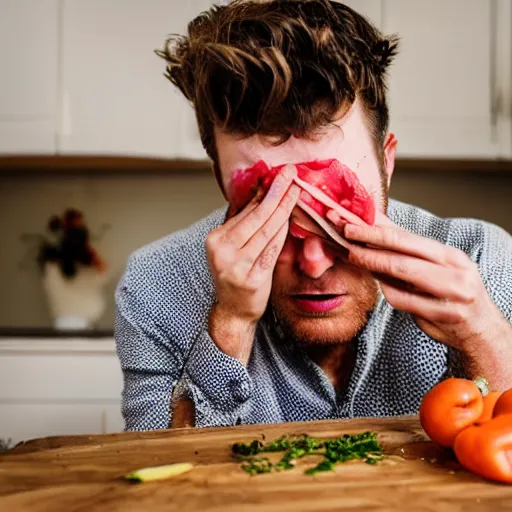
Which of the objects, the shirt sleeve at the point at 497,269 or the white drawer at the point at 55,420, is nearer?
the shirt sleeve at the point at 497,269

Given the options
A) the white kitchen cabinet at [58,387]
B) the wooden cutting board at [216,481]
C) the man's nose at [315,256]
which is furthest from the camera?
the white kitchen cabinet at [58,387]

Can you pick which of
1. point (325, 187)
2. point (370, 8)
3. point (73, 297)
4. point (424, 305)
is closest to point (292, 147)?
point (325, 187)

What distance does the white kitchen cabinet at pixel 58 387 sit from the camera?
2049 millimetres

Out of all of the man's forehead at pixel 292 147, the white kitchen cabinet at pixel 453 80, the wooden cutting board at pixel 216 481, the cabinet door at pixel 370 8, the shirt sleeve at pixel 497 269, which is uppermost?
the cabinet door at pixel 370 8

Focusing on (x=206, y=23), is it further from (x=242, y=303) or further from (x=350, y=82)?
(x=242, y=303)

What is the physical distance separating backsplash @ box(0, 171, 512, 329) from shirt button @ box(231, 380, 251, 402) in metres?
1.34

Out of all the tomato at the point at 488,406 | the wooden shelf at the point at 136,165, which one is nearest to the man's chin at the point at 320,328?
the tomato at the point at 488,406

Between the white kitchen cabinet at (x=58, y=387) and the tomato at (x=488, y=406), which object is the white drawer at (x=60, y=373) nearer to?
the white kitchen cabinet at (x=58, y=387)

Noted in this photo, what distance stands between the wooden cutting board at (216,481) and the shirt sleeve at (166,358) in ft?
0.60

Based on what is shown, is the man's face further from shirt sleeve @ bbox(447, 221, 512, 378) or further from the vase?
the vase

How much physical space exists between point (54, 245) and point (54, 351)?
0.39 meters

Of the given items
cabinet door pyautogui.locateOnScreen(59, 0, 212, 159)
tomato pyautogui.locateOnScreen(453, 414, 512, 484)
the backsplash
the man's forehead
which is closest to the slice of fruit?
the man's forehead

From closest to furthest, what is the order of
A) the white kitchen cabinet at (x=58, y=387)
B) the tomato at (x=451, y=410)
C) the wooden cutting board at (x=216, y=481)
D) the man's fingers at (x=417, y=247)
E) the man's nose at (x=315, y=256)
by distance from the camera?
1. the wooden cutting board at (x=216, y=481)
2. the tomato at (x=451, y=410)
3. the man's fingers at (x=417, y=247)
4. the man's nose at (x=315, y=256)
5. the white kitchen cabinet at (x=58, y=387)

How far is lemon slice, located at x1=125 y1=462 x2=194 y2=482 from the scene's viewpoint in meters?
0.72
